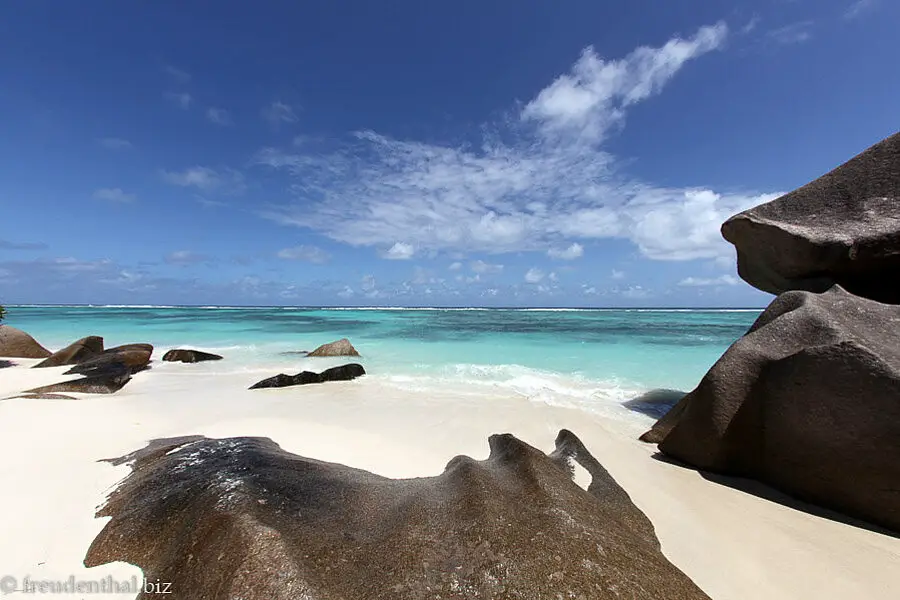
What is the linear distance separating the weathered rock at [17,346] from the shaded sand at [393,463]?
18.3ft

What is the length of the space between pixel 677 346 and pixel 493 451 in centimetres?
1646

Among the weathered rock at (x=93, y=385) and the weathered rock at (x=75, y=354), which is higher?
the weathered rock at (x=75, y=354)

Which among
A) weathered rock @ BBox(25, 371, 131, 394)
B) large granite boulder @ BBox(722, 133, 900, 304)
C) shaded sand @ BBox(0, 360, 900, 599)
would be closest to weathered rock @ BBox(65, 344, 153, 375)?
weathered rock @ BBox(25, 371, 131, 394)

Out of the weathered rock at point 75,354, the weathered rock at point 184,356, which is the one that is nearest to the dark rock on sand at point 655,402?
the weathered rock at point 184,356

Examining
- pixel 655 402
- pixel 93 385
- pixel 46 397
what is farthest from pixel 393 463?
pixel 93 385

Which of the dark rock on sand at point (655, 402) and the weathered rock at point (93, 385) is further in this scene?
the dark rock on sand at point (655, 402)

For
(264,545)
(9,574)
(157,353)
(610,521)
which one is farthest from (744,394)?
(157,353)

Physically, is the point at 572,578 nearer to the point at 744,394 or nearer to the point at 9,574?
the point at 9,574

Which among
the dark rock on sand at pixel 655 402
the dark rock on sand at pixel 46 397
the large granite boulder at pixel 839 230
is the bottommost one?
the dark rock on sand at pixel 655 402

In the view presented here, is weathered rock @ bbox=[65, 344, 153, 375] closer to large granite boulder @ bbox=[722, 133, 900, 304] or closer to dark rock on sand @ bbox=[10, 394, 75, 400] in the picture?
dark rock on sand @ bbox=[10, 394, 75, 400]

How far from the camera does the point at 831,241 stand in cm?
523

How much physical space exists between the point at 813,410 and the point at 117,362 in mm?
12677

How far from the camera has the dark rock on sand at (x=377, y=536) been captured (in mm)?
1560

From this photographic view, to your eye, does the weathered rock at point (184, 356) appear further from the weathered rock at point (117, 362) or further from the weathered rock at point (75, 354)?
the weathered rock at point (75, 354)
